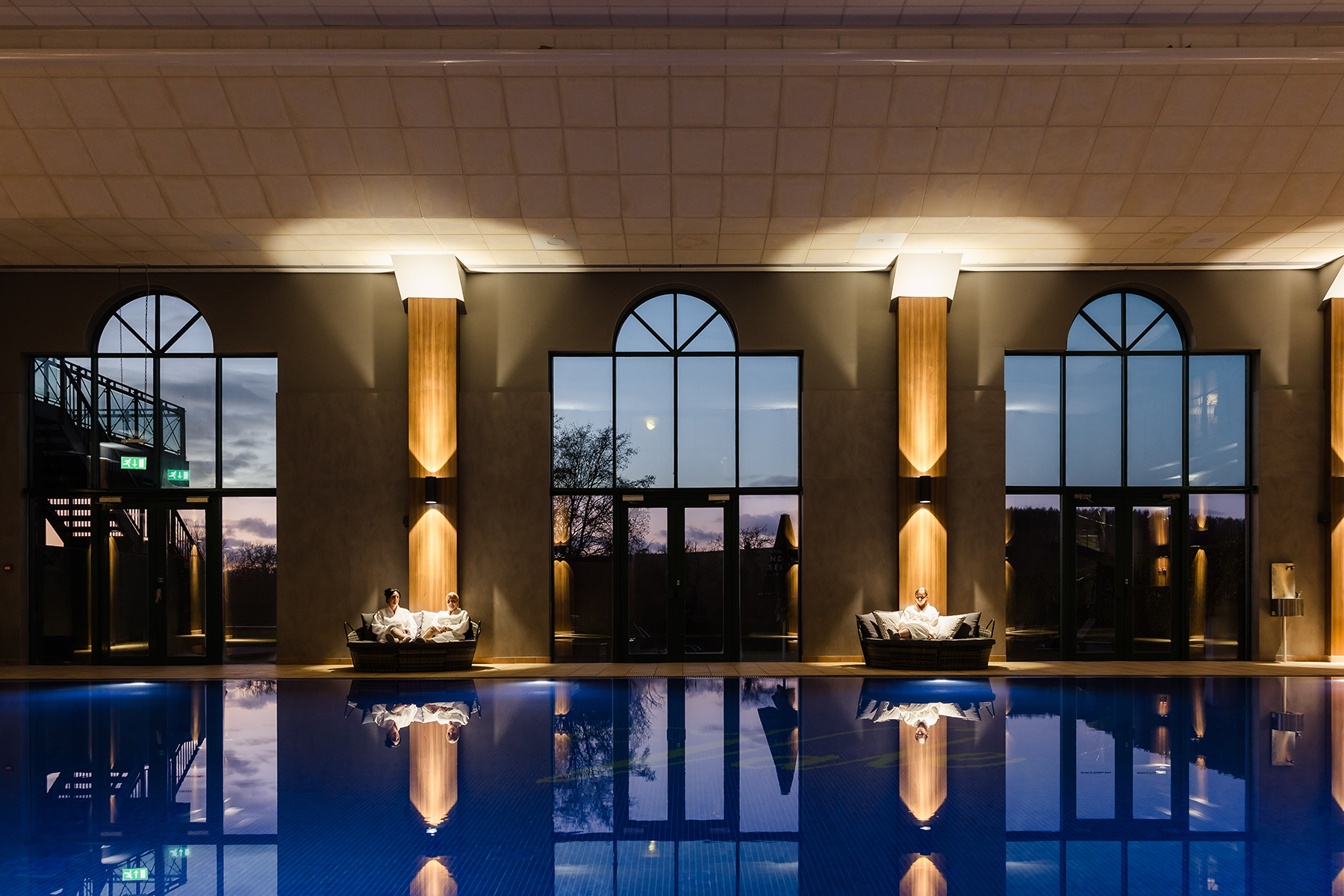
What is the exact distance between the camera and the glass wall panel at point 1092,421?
13273 millimetres

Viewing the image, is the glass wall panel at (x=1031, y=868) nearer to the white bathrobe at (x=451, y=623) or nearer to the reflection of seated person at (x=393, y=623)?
the white bathrobe at (x=451, y=623)

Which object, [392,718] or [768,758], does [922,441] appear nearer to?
[768,758]

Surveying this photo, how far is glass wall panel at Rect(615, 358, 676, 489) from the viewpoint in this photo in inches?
524

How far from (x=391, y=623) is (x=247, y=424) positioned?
3.76m

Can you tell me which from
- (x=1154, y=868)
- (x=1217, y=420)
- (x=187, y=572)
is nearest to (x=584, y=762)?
(x=1154, y=868)

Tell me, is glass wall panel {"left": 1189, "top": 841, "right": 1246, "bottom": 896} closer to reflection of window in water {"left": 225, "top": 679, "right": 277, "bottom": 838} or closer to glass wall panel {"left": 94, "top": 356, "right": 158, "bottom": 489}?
reflection of window in water {"left": 225, "top": 679, "right": 277, "bottom": 838}

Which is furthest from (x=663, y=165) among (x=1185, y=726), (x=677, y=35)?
(x=1185, y=726)

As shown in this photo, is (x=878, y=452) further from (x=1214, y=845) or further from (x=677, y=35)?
(x=1214, y=845)

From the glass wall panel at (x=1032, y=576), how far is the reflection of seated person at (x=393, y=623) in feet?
27.3

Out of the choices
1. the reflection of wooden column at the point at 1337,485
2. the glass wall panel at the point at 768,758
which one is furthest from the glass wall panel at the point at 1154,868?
the reflection of wooden column at the point at 1337,485

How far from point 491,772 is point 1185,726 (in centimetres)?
620

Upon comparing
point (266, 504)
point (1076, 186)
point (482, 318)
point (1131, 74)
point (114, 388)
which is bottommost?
point (266, 504)

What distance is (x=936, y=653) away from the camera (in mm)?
11875

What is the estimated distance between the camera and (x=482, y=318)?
13.3m
